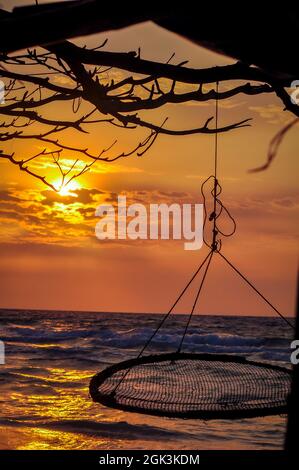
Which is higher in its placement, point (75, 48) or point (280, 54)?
point (75, 48)

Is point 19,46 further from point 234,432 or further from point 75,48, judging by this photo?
point 234,432

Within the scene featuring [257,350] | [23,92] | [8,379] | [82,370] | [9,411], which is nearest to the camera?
[23,92]

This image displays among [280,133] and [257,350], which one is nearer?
[280,133]

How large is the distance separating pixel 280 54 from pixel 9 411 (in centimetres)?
901

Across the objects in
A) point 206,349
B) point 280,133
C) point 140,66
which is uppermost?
point 140,66

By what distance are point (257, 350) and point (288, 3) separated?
21.0 meters

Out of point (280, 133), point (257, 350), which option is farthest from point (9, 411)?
point (257, 350)

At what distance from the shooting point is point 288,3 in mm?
1183

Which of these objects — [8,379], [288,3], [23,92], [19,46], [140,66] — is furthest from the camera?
[8,379]
